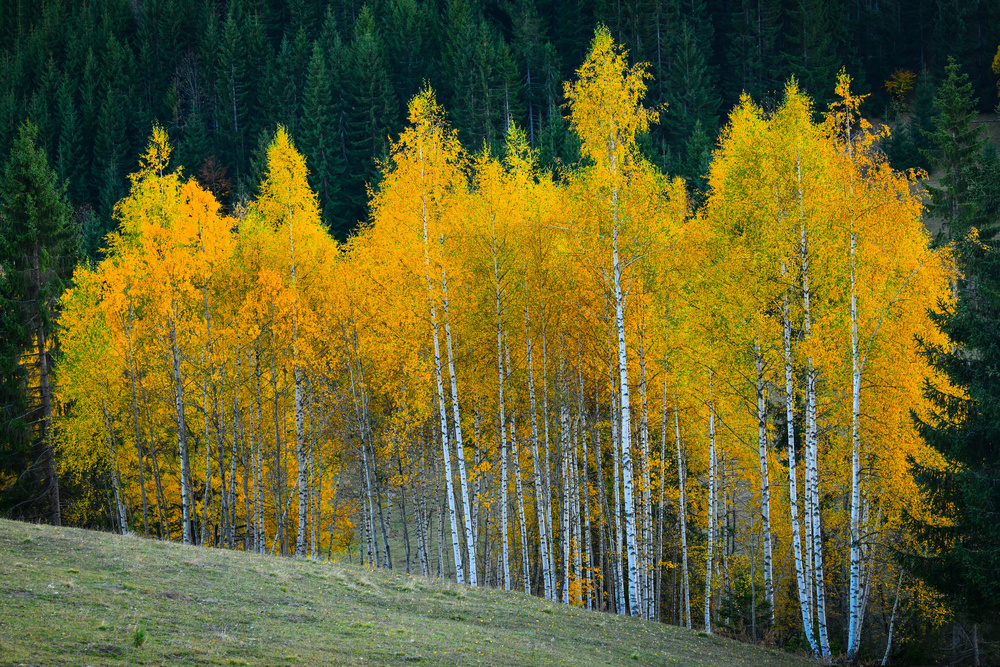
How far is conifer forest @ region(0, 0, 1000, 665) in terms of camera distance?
17.2 meters

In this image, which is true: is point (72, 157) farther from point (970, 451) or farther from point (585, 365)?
point (970, 451)

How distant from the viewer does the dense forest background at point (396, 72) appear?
72312 millimetres

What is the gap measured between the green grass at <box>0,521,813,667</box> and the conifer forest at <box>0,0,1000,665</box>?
2851 mm

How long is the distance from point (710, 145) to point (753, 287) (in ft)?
153

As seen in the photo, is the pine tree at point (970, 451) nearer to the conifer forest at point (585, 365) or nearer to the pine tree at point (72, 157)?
the conifer forest at point (585, 365)

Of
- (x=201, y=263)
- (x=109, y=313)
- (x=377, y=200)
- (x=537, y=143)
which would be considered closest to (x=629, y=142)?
(x=377, y=200)

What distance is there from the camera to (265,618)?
38.5 ft

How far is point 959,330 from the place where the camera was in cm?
1516

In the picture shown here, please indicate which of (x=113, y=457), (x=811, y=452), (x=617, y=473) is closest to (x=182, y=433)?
(x=113, y=457)

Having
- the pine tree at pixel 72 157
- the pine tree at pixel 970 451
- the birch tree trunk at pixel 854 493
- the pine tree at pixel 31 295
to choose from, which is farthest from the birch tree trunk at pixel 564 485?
→ the pine tree at pixel 72 157

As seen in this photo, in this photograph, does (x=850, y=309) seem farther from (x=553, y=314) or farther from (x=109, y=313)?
(x=109, y=313)

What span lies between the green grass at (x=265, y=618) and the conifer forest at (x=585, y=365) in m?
2.85

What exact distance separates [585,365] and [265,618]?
A: 42.4ft

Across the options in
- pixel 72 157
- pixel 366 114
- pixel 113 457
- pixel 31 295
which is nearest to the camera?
pixel 113 457
